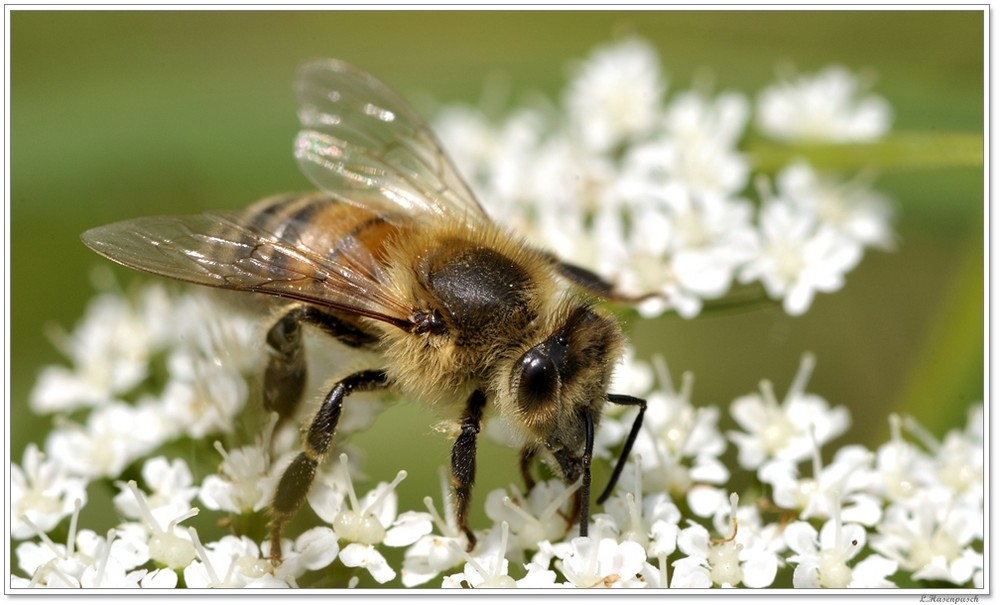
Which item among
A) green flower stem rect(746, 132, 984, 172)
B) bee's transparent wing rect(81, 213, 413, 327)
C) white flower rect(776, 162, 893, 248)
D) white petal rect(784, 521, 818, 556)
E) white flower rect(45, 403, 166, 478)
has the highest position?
green flower stem rect(746, 132, 984, 172)

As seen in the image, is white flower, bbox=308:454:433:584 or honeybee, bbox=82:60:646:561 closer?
honeybee, bbox=82:60:646:561

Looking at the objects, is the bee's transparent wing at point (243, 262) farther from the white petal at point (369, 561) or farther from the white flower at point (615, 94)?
the white flower at point (615, 94)

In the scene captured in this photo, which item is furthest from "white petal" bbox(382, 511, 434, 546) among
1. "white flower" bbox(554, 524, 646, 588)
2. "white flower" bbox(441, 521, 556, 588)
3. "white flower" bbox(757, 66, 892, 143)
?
"white flower" bbox(757, 66, 892, 143)

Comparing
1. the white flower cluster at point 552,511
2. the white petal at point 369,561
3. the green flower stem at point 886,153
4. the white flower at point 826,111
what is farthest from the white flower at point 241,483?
the white flower at point 826,111

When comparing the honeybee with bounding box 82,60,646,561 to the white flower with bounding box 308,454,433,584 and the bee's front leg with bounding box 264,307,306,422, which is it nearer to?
the bee's front leg with bounding box 264,307,306,422

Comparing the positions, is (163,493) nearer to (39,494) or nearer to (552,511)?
(39,494)

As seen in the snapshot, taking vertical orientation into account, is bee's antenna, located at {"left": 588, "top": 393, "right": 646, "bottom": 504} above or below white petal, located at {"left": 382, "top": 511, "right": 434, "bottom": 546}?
above
